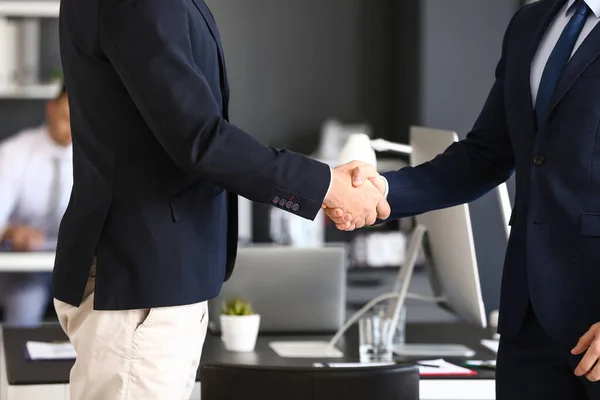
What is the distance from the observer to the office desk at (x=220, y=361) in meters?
2.24

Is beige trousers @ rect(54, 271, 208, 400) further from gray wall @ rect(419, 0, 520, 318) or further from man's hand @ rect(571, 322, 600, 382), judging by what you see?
gray wall @ rect(419, 0, 520, 318)

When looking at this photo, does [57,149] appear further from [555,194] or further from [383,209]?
[555,194]

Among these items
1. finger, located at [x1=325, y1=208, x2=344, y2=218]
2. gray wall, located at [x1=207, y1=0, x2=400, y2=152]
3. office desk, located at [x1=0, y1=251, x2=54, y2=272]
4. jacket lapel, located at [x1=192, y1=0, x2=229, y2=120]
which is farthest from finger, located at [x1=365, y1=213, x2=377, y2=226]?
gray wall, located at [x1=207, y1=0, x2=400, y2=152]

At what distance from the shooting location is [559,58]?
1.71m

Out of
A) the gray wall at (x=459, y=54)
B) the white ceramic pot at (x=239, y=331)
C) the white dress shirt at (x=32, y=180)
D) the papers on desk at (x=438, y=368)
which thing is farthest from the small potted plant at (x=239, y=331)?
the gray wall at (x=459, y=54)

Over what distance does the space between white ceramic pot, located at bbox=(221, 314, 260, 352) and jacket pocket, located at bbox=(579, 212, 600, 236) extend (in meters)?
1.22

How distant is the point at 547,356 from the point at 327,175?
498 mm

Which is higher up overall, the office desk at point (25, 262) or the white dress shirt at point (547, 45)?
the white dress shirt at point (547, 45)

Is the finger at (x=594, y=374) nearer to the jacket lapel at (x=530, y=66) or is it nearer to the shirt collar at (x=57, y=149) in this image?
the jacket lapel at (x=530, y=66)

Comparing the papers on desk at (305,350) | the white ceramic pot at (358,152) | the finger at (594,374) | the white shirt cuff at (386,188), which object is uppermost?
the white ceramic pot at (358,152)

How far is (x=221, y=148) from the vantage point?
65.1 inches

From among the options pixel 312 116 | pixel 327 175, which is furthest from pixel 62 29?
pixel 312 116

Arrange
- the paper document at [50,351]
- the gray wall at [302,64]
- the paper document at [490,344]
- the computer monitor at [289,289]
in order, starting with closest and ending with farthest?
the paper document at [50,351]
the paper document at [490,344]
the computer monitor at [289,289]
the gray wall at [302,64]

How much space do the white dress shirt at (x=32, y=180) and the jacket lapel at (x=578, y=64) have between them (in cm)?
357
